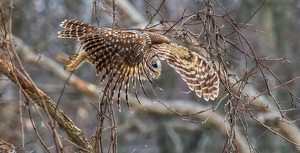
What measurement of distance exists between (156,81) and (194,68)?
656 millimetres

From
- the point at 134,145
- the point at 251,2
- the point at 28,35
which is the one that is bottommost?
the point at 134,145

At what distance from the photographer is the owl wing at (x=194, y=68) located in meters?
0.62

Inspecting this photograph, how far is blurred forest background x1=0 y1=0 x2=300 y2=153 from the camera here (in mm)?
965

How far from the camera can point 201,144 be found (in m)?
1.31

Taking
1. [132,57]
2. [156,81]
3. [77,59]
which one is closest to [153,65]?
[132,57]

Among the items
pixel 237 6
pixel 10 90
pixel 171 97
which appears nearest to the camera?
pixel 10 90

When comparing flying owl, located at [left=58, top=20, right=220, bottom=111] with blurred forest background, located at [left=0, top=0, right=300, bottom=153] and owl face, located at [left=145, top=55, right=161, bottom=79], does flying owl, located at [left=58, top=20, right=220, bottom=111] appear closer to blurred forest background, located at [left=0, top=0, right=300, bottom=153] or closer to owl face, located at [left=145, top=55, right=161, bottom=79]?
owl face, located at [left=145, top=55, right=161, bottom=79]

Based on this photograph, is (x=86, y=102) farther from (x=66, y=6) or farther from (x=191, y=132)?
(x=191, y=132)

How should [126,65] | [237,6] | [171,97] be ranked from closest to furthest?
[126,65] < [237,6] < [171,97]

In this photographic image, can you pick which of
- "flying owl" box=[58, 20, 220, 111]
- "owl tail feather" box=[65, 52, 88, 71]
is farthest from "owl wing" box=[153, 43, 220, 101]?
"owl tail feather" box=[65, 52, 88, 71]

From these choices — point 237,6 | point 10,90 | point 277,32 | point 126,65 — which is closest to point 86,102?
point 10,90

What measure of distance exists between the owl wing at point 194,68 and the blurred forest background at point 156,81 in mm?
281

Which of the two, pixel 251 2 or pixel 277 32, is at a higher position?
pixel 251 2

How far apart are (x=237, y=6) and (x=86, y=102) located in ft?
3.30
